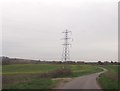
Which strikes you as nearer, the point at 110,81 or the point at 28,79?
the point at 110,81

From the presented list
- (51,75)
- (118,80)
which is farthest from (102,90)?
(51,75)

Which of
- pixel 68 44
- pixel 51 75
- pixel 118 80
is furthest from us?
pixel 68 44

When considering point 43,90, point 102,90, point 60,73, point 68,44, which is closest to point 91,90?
point 102,90

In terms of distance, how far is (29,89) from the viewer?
2523 centimetres

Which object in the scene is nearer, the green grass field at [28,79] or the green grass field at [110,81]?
the green grass field at [28,79]

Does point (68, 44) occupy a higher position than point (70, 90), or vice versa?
point (68, 44)

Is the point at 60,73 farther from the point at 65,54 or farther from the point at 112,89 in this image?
the point at 112,89

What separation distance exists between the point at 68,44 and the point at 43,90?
37105 millimetres

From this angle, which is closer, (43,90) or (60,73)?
(43,90)

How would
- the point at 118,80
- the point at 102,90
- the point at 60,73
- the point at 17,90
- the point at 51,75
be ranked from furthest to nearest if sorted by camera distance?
the point at 60,73 → the point at 51,75 → the point at 118,80 → the point at 102,90 → the point at 17,90

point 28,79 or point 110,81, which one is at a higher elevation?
point 110,81

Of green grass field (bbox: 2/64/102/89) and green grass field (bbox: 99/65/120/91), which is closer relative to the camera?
green grass field (bbox: 2/64/102/89)

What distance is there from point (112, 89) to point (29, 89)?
6.90m

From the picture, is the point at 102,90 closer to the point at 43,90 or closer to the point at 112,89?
the point at 112,89
